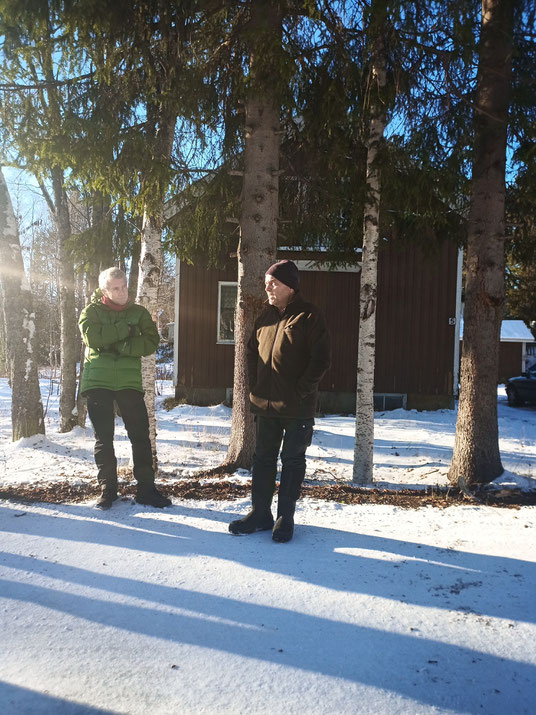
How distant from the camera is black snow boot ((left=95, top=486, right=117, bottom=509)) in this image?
3.76 meters

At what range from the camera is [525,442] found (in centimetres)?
803

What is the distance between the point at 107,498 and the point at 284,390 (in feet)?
5.45

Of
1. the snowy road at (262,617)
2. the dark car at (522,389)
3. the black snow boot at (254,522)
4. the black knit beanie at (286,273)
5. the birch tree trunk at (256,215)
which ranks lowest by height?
the snowy road at (262,617)

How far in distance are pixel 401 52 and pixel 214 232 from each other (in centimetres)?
289

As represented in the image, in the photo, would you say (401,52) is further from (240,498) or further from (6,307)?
(6,307)

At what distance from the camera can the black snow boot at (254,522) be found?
11.0ft

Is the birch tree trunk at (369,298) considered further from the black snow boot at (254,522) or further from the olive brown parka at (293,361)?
the black snow boot at (254,522)

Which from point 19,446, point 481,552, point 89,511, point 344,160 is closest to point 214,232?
point 344,160

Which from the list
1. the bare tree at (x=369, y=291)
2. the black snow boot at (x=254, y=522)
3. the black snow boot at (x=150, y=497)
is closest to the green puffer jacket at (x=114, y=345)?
the black snow boot at (x=150, y=497)

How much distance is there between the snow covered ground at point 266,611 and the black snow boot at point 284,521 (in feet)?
0.28

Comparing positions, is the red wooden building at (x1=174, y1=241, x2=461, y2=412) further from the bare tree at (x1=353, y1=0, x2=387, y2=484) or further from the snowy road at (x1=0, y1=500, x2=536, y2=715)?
the snowy road at (x1=0, y1=500, x2=536, y2=715)

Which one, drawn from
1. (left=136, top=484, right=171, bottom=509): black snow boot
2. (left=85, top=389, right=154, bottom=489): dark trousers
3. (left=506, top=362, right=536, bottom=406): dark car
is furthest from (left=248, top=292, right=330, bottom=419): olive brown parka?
(left=506, top=362, right=536, bottom=406): dark car

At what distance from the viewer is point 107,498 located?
149 inches

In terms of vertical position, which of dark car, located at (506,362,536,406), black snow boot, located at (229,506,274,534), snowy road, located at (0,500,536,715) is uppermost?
dark car, located at (506,362,536,406)
